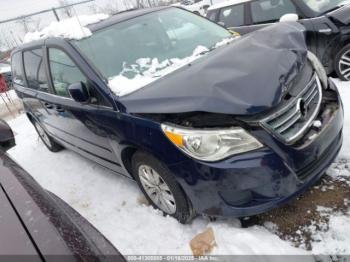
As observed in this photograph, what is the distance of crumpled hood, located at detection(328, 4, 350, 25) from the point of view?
5016 mm

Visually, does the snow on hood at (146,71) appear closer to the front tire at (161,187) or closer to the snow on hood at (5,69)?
the front tire at (161,187)

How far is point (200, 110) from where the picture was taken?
2432 millimetres

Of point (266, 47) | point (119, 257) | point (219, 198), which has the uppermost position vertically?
point (266, 47)

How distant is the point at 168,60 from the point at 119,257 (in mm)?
2147

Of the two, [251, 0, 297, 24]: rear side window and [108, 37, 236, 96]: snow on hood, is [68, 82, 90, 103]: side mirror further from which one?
[251, 0, 297, 24]: rear side window

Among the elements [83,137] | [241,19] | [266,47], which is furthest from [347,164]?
[241,19]

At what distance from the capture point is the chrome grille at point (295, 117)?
2.48 metres

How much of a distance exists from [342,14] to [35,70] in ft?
13.9

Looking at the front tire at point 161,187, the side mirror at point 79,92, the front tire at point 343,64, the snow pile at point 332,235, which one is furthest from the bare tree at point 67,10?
the snow pile at point 332,235

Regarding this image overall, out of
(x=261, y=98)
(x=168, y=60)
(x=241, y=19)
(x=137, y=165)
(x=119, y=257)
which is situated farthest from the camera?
(x=241, y=19)

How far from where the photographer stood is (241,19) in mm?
6363

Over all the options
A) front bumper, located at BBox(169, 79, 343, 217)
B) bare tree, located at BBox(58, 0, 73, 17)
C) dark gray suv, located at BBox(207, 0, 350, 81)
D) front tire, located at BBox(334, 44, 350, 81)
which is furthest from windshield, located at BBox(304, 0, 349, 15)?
bare tree, located at BBox(58, 0, 73, 17)

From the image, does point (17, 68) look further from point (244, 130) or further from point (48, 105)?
point (244, 130)

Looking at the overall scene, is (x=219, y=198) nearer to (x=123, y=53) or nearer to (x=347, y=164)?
(x=347, y=164)
